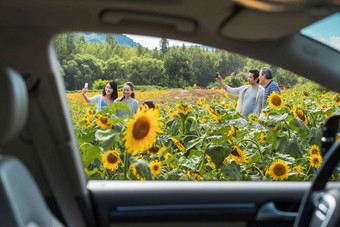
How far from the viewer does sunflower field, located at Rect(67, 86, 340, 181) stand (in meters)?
2.21

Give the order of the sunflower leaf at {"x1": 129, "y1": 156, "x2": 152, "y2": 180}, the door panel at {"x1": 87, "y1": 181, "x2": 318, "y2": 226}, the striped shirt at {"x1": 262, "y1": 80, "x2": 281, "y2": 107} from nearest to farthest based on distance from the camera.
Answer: the door panel at {"x1": 87, "y1": 181, "x2": 318, "y2": 226} → the sunflower leaf at {"x1": 129, "y1": 156, "x2": 152, "y2": 180} → the striped shirt at {"x1": 262, "y1": 80, "x2": 281, "y2": 107}

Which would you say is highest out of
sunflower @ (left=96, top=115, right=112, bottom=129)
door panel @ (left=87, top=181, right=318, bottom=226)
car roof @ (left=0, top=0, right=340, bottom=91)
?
car roof @ (left=0, top=0, right=340, bottom=91)

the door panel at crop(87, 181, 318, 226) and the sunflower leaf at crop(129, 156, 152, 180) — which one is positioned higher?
the sunflower leaf at crop(129, 156, 152, 180)

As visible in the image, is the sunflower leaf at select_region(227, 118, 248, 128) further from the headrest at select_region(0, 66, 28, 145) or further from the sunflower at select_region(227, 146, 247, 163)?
the headrest at select_region(0, 66, 28, 145)

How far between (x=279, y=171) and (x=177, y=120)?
2.63ft

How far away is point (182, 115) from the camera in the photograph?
2768mm

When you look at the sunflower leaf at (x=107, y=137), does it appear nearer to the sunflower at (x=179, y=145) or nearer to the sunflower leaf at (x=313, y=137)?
the sunflower at (x=179, y=145)

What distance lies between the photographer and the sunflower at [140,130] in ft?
6.69

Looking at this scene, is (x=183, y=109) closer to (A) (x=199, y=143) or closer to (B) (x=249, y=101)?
(A) (x=199, y=143)

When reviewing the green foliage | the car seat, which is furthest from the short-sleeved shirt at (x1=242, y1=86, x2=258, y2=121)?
the car seat

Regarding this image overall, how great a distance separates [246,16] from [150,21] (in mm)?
361

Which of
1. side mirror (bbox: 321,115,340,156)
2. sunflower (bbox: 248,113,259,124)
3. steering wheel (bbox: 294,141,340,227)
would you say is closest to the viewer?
steering wheel (bbox: 294,141,340,227)

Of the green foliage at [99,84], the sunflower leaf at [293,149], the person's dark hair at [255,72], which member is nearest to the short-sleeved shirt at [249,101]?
the person's dark hair at [255,72]

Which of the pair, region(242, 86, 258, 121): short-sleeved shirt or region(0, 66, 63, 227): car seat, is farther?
region(242, 86, 258, 121): short-sleeved shirt
